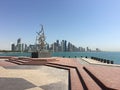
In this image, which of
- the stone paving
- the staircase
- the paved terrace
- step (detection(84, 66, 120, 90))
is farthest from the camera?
the stone paving

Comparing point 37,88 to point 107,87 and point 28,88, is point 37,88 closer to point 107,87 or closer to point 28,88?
point 28,88

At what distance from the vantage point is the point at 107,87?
8.07m

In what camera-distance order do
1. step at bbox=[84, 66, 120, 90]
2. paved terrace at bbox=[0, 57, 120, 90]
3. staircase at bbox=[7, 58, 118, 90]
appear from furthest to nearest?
paved terrace at bbox=[0, 57, 120, 90] → staircase at bbox=[7, 58, 118, 90] → step at bbox=[84, 66, 120, 90]

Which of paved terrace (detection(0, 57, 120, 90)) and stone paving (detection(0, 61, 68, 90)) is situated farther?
stone paving (detection(0, 61, 68, 90))

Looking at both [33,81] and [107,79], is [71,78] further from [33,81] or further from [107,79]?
[33,81]

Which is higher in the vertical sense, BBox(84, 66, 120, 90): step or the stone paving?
BBox(84, 66, 120, 90): step

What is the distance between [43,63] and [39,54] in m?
6.81

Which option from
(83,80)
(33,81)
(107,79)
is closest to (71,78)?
(83,80)

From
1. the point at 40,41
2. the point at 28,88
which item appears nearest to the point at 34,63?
the point at 40,41

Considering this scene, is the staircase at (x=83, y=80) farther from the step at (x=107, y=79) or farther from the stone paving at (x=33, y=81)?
the stone paving at (x=33, y=81)

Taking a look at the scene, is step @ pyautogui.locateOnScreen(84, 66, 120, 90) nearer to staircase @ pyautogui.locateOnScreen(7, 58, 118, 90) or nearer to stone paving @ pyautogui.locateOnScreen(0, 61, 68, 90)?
staircase @ pyautogui.locateOnScreen(7, 58, 118, 90)

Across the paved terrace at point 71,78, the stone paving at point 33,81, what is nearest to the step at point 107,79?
the paved terrace at point 71,78

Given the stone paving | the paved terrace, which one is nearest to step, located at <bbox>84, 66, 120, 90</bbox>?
the paved terrace

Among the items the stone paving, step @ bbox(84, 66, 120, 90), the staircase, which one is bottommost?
the stone paving
